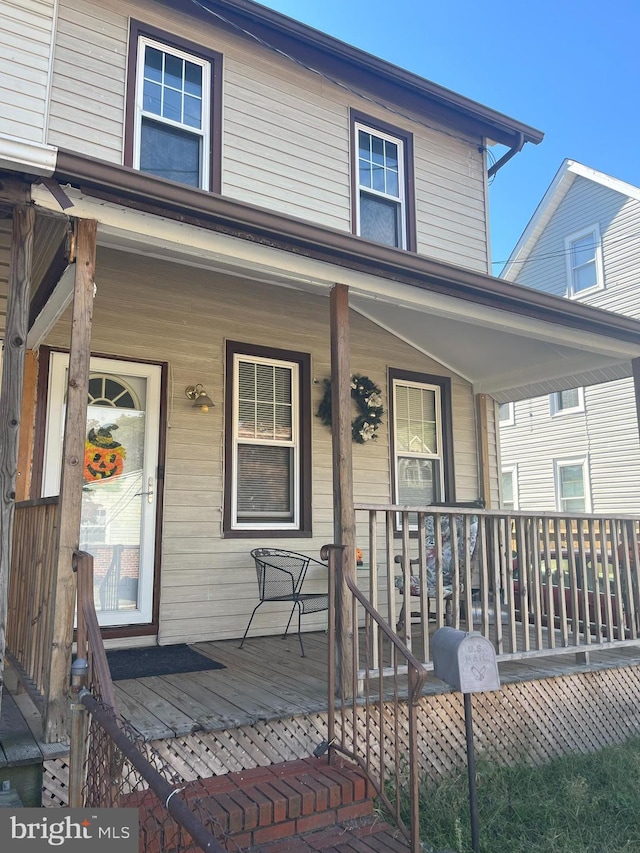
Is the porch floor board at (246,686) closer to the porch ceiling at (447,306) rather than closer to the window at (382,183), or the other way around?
the porch ceiling at (447,306)

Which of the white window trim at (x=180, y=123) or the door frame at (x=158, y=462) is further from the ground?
the white window trim at (x=180, y=123)

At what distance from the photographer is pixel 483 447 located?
675 cm

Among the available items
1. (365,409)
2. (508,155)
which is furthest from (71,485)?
(508,155)

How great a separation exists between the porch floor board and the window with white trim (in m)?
1.92

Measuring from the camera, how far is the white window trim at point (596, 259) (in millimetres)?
12662

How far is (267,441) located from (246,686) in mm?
2255

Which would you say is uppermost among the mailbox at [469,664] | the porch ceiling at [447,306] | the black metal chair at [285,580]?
the porch ceiling at [447,306]

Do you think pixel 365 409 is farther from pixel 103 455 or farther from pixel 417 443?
pixel 103 455

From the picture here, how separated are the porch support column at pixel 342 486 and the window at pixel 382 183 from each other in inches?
115

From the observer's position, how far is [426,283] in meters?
4.16

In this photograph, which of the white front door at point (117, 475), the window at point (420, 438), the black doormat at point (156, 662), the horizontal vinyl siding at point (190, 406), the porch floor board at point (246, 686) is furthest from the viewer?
the window at point (420, 438)

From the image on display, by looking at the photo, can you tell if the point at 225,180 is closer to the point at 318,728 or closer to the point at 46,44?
the point at 46,44

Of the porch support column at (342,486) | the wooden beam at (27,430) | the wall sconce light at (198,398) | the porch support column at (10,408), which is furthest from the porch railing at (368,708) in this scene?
the wooden beam at (27,430)

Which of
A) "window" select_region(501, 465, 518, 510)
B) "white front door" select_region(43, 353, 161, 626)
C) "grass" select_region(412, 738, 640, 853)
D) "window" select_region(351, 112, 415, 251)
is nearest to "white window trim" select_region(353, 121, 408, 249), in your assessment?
"window" select_region(351, 112, 415, 251)
